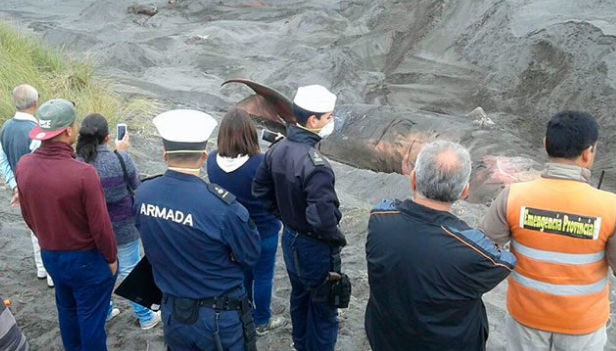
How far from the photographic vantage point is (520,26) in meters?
12.3

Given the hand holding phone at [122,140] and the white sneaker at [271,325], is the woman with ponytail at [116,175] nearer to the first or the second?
the hand holding phone at [122,140]

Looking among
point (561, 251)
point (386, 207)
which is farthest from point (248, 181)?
point (561, 251)

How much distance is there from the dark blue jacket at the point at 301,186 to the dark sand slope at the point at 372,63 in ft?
4.35

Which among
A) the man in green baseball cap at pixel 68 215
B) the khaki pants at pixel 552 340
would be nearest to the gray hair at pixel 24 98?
the man in green baseball cap at pixel 68 215

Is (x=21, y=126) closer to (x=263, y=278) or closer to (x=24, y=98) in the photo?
(x=24, y=98)

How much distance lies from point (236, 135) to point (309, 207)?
64cm

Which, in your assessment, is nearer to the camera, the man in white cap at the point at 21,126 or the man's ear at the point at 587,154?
the man's ear at the point at 587,154

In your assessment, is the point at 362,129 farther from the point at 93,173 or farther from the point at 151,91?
the point at 93,173

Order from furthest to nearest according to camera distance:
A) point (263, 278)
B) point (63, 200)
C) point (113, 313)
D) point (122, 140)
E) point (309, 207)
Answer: point (113, 313), point (263, 278), point (122, 140), point (309, 207), point (63, 200)

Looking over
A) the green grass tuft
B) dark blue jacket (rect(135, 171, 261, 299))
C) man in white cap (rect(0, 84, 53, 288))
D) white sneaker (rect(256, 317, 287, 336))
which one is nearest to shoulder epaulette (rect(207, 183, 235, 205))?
dark blue jacket (rect(135, 171, 261, 299))

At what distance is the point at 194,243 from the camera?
2.57m

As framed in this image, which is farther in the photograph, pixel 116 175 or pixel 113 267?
pixel 116 175

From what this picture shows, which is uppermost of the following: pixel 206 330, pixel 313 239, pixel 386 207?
pixel 386 207

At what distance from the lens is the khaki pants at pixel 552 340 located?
8.50 ft
